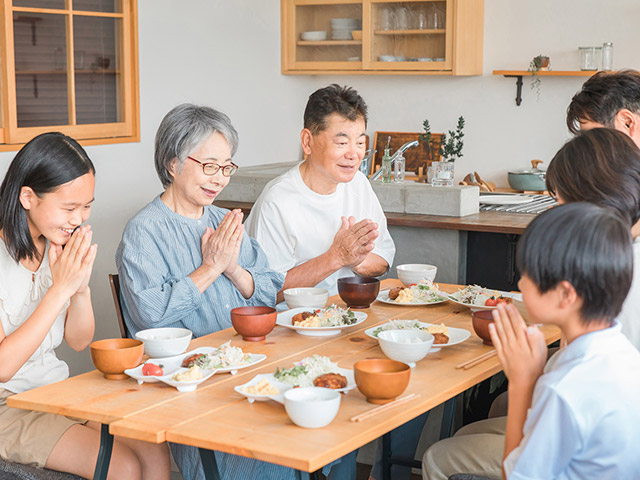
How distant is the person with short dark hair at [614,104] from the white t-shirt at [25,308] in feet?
5.00

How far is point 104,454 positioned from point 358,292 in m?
0.94

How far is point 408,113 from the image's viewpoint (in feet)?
18.6

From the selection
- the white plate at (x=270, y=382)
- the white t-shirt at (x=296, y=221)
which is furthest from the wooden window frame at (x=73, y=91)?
the white plate at (x=270, y=382)

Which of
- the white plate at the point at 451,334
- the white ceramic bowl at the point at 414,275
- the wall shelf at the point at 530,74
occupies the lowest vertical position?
the white plate at the point at 451,334

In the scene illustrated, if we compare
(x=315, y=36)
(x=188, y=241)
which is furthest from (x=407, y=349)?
(x=315, y=36)

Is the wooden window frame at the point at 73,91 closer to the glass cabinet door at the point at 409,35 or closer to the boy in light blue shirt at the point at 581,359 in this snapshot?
the glass cabinet door at the point at 409,35

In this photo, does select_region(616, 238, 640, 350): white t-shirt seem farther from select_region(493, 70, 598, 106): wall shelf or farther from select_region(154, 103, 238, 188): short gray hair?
select_region(493, 70, 598, 106): wall shelf

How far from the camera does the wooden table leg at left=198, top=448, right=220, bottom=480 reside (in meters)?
1.63

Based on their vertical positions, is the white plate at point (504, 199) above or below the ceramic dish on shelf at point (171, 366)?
above

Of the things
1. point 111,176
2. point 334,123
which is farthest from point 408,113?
point 334,123

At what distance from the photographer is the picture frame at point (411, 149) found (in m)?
5.46

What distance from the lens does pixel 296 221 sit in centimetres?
294

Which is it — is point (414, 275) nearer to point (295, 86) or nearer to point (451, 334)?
point (451, 334)

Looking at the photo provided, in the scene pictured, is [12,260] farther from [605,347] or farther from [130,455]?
[605,347]
